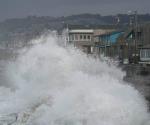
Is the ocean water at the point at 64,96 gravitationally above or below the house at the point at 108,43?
below

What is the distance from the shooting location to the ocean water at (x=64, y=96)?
12.3 meters

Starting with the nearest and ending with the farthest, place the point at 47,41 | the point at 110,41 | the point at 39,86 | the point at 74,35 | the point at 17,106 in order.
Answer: the point at 17,106 → the point at 39,86 → the point at 47,41 → the point at 110,41 → the point at 74,35

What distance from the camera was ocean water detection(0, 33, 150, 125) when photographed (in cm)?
1229

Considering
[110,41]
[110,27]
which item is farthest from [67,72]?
[110,27]

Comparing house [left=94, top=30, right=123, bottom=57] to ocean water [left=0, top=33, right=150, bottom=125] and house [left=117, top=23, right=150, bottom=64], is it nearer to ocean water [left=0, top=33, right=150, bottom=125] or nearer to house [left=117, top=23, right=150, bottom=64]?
house [left=117, top=23, right=150, bottom=64]

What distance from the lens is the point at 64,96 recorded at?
13766 millimetres

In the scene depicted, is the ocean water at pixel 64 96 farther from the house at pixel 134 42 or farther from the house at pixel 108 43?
the house at pixel 108 43

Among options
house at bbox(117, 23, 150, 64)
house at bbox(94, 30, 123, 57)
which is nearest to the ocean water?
house at bbox(117, 23, 150, 64)

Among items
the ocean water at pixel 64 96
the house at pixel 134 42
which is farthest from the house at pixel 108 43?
the ocean water at pixel 64 96

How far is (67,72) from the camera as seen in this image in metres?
15.8

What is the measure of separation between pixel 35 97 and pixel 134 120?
15.7 ft

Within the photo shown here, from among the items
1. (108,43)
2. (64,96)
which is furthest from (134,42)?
(64,96)

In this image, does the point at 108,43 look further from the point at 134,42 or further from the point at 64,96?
the point at 64,96

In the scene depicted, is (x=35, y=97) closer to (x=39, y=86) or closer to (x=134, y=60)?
(x=39, y=86)
